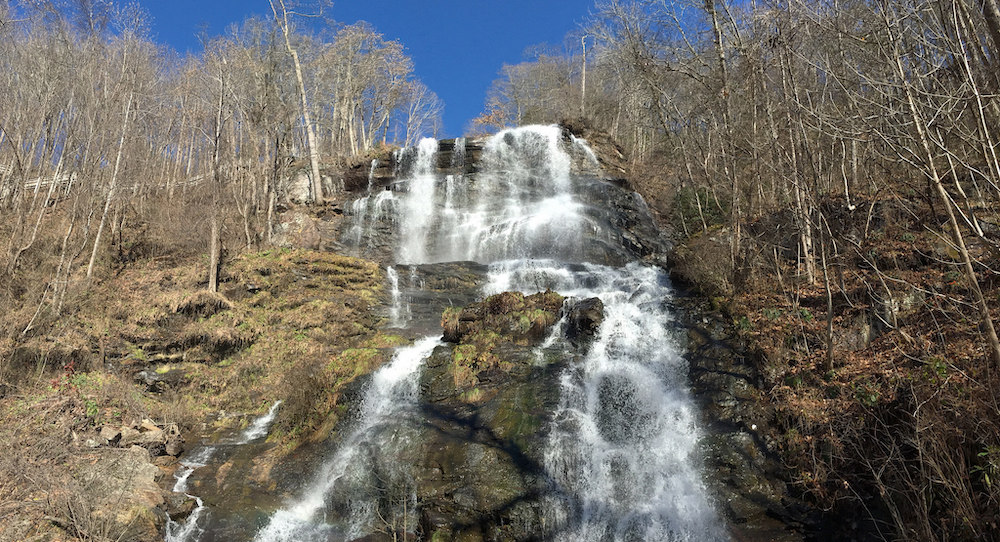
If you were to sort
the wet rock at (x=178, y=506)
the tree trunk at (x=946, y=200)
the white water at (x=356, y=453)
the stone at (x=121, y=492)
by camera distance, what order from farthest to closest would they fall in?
the wet rock at (x=178, y=506) < the white water at (x=356, y=453) < the stone at (x=121, y=492) < the tree trunk at (x=946, y=200)

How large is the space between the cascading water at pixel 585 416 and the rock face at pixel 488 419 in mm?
290

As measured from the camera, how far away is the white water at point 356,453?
24.6 ft

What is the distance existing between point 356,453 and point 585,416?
3.95 m

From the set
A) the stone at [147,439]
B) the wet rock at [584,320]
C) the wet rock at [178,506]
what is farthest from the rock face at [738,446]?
the stone at [147,439]

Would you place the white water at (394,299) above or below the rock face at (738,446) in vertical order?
above

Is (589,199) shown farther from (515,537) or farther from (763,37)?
(515,537)

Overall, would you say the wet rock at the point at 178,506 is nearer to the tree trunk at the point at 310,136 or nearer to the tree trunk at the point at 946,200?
the tree trunk at the point at 946,200

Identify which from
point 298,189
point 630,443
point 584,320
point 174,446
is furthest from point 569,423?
point 298,189

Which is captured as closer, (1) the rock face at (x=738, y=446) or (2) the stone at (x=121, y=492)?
(1) the rock face at (x=738, y=446)

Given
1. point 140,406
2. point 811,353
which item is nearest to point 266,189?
point 140,406

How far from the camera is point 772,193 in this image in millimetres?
13555

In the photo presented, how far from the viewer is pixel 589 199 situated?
21047 millimetres

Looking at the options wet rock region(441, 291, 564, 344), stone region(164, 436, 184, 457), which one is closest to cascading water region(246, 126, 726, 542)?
wet rock region(441, 291, 564, 344)

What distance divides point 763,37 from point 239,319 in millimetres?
13701
